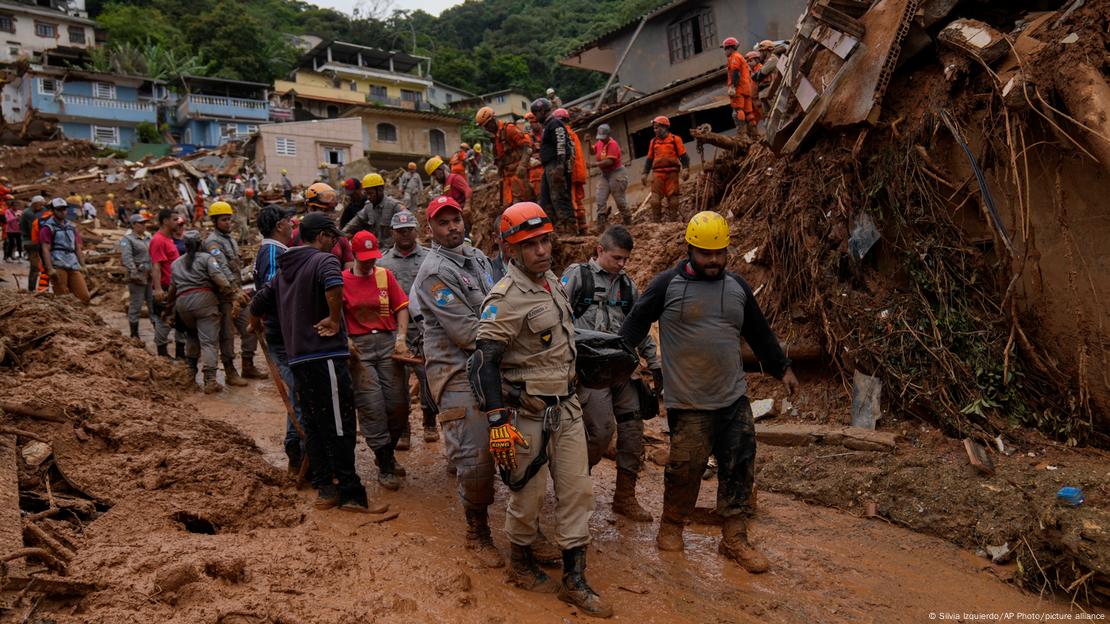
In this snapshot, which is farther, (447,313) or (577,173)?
(577,173)

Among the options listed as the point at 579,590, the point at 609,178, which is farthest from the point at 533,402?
the point at 609,178

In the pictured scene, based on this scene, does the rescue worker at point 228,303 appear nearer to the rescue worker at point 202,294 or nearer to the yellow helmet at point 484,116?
the rescue worker at point 202,294

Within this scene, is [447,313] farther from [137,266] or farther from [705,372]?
[137,266]

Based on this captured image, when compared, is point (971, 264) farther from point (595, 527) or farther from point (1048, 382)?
point (595, 527)

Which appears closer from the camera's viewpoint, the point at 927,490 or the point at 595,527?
the point at 595,527

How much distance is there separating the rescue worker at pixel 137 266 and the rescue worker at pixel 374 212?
151 inches

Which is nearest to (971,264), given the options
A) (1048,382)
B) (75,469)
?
(1048,382)

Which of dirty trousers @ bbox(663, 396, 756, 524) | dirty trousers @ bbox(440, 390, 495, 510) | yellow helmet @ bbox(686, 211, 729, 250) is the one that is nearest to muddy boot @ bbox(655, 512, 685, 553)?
dirty trousers @ bbox(663, 396, 756, 524)

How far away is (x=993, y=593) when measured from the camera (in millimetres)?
4121

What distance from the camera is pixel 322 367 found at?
15.4 feet

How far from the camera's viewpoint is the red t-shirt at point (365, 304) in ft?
17.8

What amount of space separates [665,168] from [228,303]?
6916 millimetres

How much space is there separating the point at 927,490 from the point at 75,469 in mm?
5836

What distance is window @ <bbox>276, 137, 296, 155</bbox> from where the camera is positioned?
39.2 m
